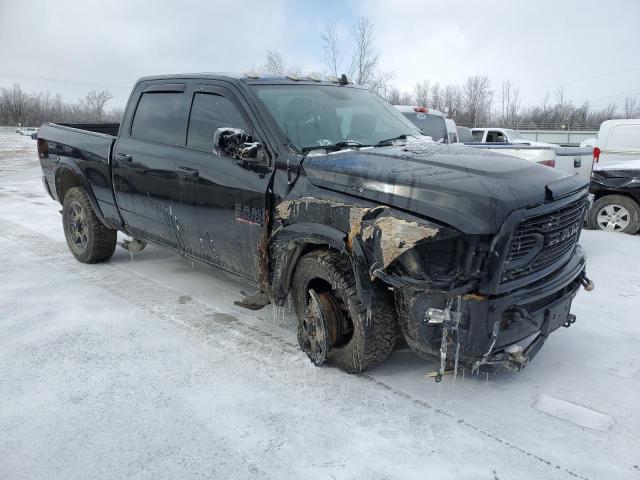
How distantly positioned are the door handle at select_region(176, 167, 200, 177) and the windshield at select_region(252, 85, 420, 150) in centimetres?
82

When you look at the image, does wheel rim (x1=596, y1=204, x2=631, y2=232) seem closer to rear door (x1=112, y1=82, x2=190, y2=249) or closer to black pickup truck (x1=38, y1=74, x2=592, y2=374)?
black pickup truck (x1=38, y1=74, x2=592, y2=374)

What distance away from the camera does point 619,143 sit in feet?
30.9

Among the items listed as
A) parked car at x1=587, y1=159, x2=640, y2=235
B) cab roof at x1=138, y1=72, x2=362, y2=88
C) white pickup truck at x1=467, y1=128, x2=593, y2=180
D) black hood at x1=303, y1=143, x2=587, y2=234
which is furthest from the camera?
parked car at x1=587, y1=159, x2=640, y2=235

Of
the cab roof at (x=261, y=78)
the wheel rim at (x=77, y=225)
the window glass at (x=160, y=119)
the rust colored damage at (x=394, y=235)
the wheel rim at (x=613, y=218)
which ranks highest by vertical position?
the cab roof at (x=261, y=78)

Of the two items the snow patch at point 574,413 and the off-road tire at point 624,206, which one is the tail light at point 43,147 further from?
the off-road tire at point 624,206

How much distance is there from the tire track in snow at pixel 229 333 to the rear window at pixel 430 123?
23.2 ft

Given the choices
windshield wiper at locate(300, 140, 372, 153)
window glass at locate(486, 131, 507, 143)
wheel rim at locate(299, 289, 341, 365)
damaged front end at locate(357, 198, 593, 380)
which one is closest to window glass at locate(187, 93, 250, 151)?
windshield wiper at locate(300, 140, 372, 153)

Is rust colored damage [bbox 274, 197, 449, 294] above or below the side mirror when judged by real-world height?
below

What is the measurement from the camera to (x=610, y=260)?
6.54 meters

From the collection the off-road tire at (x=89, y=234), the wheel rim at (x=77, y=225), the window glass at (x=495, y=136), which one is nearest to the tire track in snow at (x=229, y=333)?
the off-road tire at (x=89, y=234)

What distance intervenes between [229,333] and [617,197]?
7.22 meters

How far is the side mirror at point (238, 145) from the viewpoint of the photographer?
11.6 feet

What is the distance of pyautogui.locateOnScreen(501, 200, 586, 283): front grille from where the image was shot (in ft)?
9.08

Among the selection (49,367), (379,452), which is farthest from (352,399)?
(49,367)
